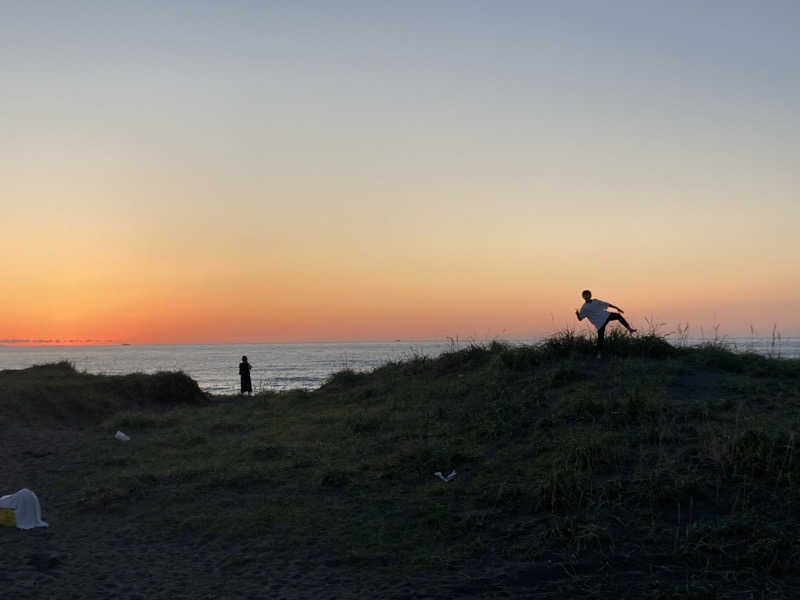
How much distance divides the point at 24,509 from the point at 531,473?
6.71 metres

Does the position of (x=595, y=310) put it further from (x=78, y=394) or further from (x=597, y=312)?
(x=78, y=394)

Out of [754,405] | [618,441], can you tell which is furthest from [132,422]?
[754,405]

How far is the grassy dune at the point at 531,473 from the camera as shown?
22.3 feet

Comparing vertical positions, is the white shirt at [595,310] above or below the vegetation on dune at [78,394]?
above

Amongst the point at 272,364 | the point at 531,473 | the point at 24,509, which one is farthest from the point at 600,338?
the point at 272,364

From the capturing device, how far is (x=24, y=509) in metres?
8.75

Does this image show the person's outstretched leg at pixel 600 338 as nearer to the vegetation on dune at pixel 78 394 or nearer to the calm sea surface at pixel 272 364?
the calm sea surface at pixel 272 364

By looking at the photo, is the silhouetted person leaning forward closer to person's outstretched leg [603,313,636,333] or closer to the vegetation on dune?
person's outstretched leg [603,313,636,333]

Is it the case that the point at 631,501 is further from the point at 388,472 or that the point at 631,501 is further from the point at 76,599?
the point at 76,599

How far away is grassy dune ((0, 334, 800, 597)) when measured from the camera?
6.79 m

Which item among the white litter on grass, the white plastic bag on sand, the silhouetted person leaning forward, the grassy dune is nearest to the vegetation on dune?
the grassy dune

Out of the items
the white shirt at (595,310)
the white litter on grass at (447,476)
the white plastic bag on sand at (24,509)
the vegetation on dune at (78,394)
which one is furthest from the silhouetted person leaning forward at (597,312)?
the vegetation on dune at (78,394)

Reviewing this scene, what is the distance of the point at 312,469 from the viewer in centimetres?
1099

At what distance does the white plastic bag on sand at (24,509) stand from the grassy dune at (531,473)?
32.3 inches
